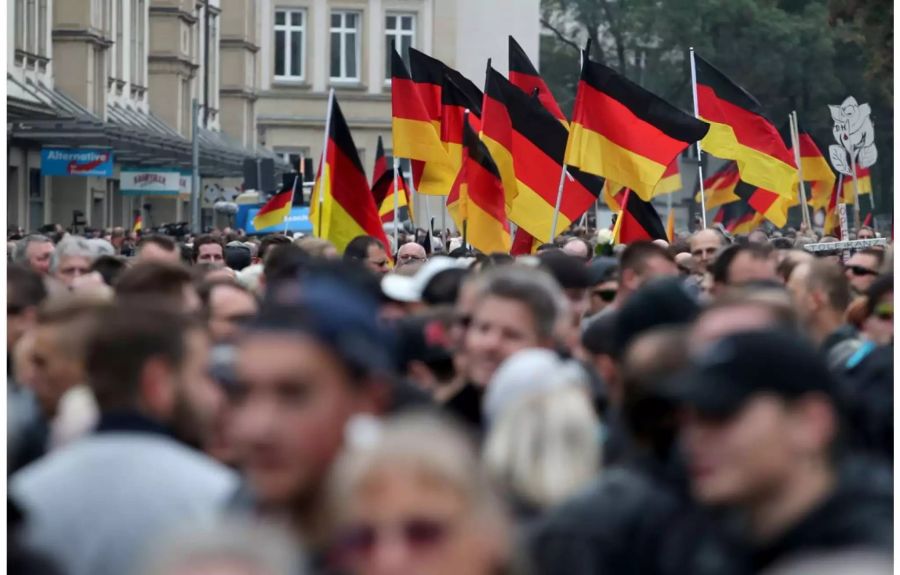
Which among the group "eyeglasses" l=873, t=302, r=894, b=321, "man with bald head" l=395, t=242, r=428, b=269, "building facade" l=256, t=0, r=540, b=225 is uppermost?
"building facade" l=256, t=0, r=540, b=225

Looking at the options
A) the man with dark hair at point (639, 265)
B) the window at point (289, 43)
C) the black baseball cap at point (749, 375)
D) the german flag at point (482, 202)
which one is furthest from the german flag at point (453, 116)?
the window at point (289, 43)

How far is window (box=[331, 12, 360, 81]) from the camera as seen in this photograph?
76188 millimetres

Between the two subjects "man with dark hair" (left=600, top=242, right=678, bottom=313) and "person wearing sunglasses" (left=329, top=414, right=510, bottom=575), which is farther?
"man with dark hair" (left=600, top=242, right=678, bottom=313)

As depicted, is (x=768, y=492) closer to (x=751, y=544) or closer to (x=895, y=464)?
(x=751, y=544)

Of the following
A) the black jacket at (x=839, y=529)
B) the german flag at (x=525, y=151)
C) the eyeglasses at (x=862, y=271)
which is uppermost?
the german flag at (x=525, y=151)

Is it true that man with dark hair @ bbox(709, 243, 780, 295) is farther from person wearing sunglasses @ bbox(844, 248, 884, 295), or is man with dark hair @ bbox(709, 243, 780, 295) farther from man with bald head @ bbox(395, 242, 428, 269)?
man with bald head @ bbox(395, 242, 428, 269)

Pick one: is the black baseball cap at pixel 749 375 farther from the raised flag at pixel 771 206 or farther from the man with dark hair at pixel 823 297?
the raised flag at pixel 771 206

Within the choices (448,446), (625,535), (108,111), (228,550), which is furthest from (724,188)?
(228,550)

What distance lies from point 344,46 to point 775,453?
240ft

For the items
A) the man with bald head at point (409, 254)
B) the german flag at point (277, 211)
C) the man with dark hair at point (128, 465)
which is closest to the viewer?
the man with dark hair at point (128, 465)

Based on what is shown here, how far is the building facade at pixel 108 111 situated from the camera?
38.2m

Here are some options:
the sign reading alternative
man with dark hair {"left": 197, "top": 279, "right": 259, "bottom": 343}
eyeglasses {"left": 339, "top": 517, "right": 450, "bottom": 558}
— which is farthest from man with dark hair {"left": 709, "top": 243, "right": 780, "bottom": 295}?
the sign reading alternative

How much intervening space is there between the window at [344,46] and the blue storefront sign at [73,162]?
38.1 meters

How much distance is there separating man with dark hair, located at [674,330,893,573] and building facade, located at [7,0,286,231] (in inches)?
1066
